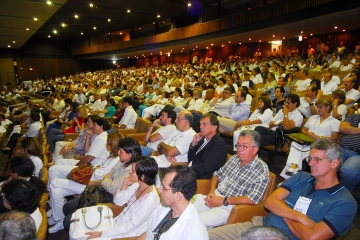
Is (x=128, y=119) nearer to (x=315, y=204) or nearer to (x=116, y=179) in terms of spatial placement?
(x=116, y=179)

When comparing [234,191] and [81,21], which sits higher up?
[81,21]

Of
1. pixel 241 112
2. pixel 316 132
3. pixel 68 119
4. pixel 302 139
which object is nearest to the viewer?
pixel 302 139

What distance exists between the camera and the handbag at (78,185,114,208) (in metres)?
2.55

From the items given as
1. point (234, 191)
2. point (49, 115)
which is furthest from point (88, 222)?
point (49, 115)

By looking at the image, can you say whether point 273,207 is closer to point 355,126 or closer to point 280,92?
point 355,126

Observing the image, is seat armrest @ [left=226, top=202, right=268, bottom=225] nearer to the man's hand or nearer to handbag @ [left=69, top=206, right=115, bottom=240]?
the man's hand

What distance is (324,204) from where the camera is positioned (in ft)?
5.77

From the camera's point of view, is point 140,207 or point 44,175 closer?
point 140,207

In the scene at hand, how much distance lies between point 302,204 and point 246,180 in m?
0.50

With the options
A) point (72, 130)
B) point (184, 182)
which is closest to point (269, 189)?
point (184, 182)

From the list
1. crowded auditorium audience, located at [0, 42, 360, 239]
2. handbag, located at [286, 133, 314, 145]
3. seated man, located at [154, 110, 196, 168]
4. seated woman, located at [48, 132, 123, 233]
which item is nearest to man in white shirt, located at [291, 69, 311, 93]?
crowded auditorium audience, located at [0, 42, 360, 239]

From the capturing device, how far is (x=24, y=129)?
6180mm

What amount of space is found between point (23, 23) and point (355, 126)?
10.4 meters

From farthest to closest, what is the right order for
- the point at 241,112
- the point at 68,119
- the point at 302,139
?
1. the point at 68,119
2. the point at 241,112
3. the point at 302,139
